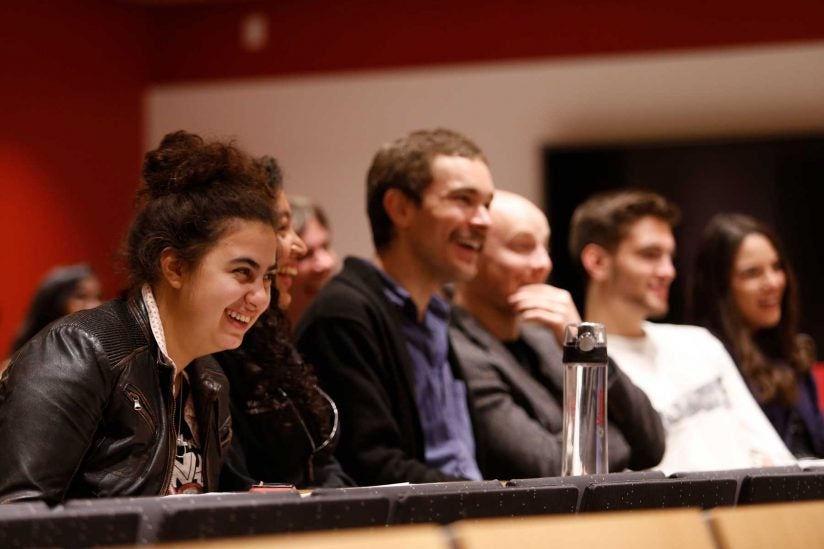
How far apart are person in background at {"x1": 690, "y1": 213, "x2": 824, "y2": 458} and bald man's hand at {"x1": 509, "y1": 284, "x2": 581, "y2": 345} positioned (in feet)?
3.69

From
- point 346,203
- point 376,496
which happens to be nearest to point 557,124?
point 346,203

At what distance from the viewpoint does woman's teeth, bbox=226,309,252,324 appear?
7.20ft

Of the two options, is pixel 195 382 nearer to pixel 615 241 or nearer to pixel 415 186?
pixel 415 186

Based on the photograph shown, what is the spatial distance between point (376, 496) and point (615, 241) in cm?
220

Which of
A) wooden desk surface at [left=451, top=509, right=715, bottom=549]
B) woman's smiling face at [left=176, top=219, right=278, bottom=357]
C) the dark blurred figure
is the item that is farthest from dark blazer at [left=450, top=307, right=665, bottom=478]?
the dark blurred figure

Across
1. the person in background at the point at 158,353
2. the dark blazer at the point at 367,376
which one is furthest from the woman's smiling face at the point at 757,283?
the person in background at the point at 158,353

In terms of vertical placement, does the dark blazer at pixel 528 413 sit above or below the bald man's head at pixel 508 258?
below

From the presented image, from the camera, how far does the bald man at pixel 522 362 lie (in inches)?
116

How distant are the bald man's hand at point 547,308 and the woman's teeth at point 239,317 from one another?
946 millimetres

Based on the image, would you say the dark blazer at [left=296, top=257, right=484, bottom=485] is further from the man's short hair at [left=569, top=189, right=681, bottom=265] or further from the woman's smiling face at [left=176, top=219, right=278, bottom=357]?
the man's short hair at [left=569, top=189, right=681, bottom=265]

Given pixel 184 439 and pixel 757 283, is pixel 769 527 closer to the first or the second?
pixel 184 439

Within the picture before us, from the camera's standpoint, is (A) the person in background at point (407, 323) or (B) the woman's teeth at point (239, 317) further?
(A) the person in background at point (407, 323)

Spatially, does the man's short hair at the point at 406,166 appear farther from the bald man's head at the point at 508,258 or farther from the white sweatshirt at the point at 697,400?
the white sweatshirt at the point at 697,400

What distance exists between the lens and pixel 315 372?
9.23ft
